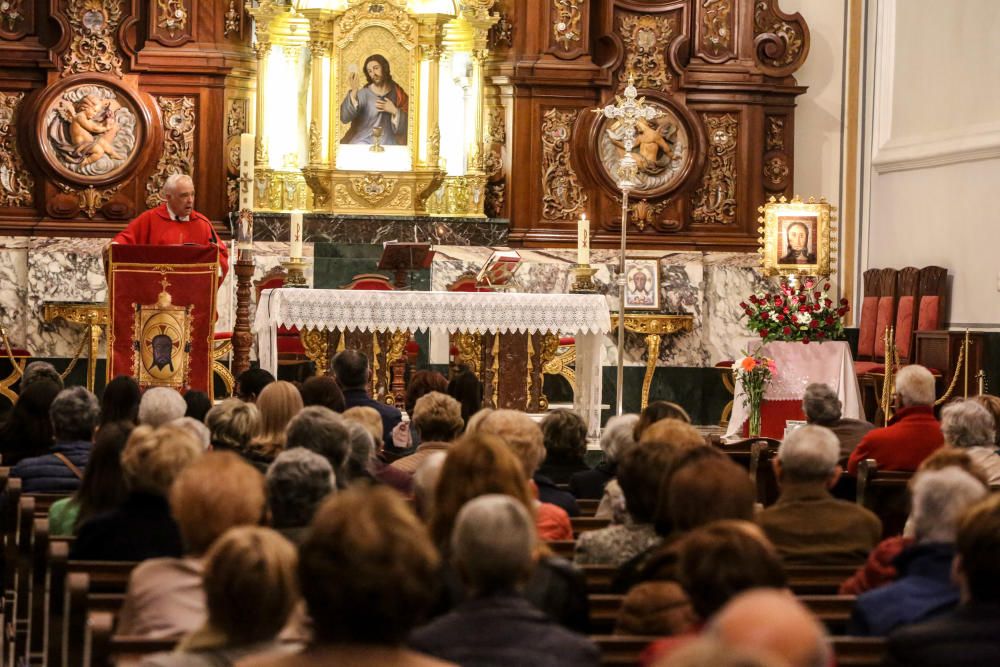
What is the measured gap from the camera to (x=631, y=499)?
5000mm

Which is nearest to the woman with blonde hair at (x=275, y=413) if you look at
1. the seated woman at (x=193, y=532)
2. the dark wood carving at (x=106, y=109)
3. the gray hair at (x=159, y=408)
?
the gray hair at (x=159, y=408)

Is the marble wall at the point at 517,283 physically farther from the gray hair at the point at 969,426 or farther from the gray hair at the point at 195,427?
the gray hair at the point at 195,427

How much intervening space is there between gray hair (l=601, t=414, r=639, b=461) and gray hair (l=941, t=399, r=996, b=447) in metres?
1.48

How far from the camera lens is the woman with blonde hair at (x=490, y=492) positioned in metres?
4.14

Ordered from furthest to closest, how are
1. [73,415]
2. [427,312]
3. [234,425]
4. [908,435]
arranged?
[427,312] → [908,435] → [73,415] → [234,425]

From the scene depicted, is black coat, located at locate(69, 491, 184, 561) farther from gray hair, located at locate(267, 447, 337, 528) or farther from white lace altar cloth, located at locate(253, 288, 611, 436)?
white lace altar cloth, located at locate(253, 288, 611, 436)

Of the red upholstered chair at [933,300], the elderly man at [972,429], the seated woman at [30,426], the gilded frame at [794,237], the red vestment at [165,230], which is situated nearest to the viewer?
the elderly man at [972,429]

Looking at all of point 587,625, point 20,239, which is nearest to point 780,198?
point 20,239

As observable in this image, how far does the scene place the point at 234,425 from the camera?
6.76 meters

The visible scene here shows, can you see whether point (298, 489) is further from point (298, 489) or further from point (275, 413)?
point (275, 413)

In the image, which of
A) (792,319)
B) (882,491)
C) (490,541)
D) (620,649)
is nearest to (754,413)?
(792,319)

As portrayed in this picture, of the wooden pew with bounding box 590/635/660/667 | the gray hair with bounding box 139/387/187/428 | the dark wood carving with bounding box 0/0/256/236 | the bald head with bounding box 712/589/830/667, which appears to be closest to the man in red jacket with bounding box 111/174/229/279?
the dark wood carving with bounding box 0/0/256/236

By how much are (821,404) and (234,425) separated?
126 inches

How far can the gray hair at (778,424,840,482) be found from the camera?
546cm
